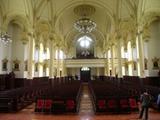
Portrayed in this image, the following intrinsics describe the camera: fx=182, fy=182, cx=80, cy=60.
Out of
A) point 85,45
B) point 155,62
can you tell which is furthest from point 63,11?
point 85,45

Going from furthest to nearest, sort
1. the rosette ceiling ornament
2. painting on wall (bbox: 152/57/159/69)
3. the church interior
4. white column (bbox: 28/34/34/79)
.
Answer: the rosette ceiling ornament → white column (bbox: 28/34/34/79) → painting on wall (bbox: 152/57/159/69) → the church interior

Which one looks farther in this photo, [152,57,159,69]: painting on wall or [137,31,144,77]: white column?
[137,31,144,77]: white column

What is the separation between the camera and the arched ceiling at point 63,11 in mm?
19531

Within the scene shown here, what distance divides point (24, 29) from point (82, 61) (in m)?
18.1

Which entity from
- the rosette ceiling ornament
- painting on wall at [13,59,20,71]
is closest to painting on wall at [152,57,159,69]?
the rosette ceiling ornament

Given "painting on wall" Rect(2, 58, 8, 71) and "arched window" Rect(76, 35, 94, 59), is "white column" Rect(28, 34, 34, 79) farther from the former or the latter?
"arched window" Rect(76, 35, 94, 59)

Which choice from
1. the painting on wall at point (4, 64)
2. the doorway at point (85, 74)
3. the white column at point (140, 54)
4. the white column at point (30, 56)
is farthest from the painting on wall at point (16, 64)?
the doorway at point (85, 74)

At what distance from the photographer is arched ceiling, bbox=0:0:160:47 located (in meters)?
19.5

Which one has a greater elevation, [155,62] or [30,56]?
[30,56]

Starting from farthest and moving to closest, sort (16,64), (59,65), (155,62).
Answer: (59,65)
(16,64)
(155,62)

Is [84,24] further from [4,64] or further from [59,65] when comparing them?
[59,65]

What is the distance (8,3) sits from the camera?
19.5 m

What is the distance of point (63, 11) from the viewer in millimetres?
26844

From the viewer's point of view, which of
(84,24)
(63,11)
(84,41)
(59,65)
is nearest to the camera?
(84,24)
